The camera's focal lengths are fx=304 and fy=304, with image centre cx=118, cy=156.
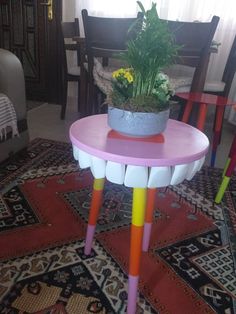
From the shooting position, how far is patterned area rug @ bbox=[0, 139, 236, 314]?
1007 mm

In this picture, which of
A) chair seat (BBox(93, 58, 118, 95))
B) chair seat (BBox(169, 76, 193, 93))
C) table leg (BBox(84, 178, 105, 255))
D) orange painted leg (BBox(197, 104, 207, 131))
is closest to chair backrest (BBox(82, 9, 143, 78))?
chair seat (BBox(93, 58, 118, 95))

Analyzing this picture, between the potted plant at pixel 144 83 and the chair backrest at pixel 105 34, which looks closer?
the potted plant at pixel 144 83

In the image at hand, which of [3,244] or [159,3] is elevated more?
[159,3]

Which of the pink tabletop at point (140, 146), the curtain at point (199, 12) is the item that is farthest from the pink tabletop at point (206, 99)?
the curtain at point (199, 12)

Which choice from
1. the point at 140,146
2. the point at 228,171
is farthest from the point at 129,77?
the point at 228,171

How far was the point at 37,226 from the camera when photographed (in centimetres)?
134

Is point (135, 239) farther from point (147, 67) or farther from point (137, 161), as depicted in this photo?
point (147, 67)

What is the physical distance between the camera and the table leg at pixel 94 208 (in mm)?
1122

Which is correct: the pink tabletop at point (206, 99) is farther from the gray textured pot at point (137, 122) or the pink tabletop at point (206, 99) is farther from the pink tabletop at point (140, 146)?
the gray textured pot at point (137, 122)

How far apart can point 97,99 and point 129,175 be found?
1582mm

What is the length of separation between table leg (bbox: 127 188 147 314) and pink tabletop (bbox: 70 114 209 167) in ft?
0.33

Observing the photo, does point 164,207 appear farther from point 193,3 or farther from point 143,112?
point 193,3

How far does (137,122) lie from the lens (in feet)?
3.04

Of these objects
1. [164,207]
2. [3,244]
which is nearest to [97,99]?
[164,207]
